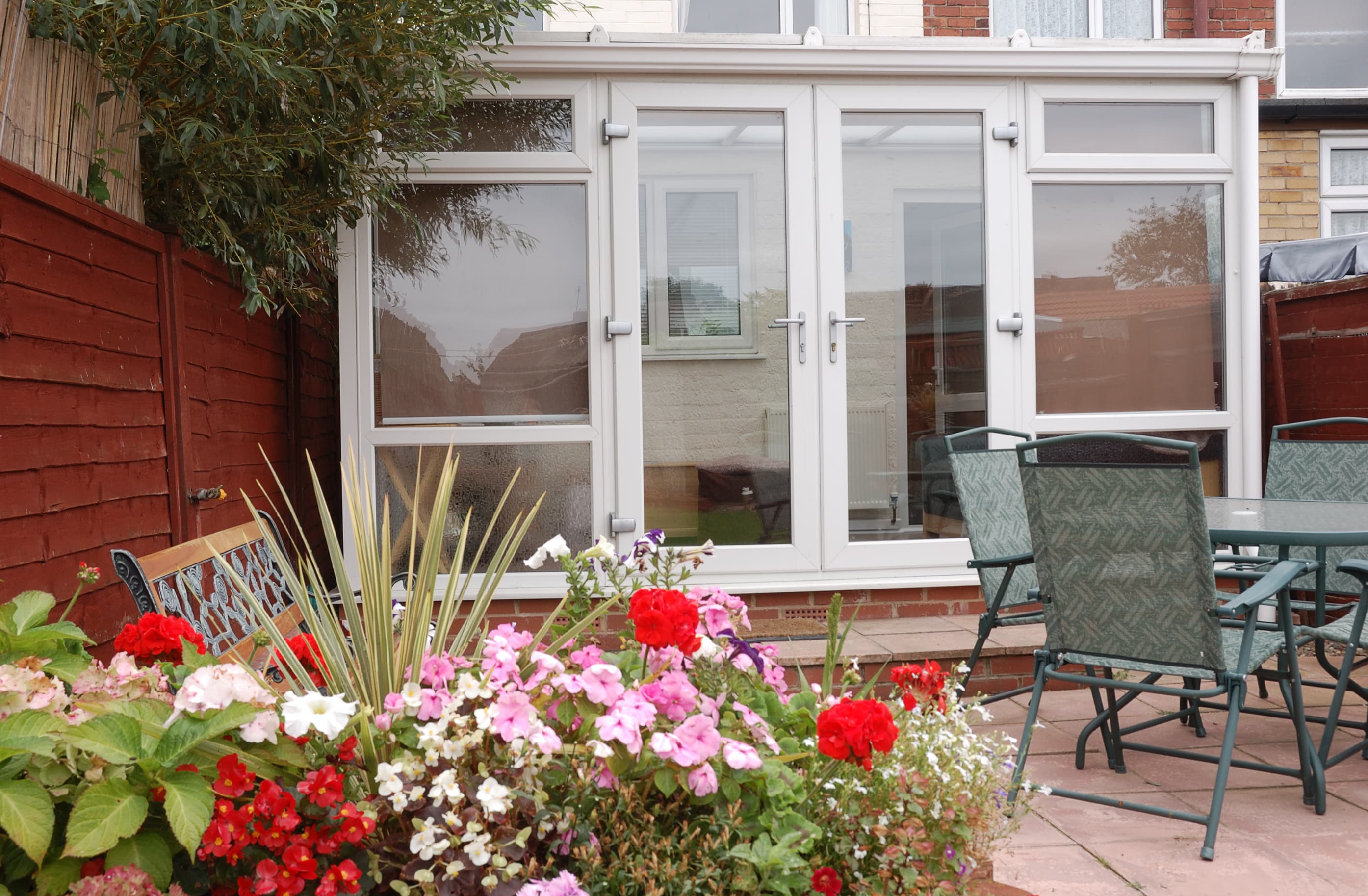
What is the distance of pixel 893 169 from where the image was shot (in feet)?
15.6

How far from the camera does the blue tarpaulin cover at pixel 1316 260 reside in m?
5.46

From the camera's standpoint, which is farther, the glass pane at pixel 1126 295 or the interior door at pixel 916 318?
the glass pane at pixel 1126 295

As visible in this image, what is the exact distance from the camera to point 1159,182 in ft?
15.9

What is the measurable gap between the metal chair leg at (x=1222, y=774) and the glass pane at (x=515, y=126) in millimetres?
3231

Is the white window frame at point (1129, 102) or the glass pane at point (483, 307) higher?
the white window frame at point (1129, 102)

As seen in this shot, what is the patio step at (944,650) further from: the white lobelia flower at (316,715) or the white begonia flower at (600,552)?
the white lobelia flower at (316,715)

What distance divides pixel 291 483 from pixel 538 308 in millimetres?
1457

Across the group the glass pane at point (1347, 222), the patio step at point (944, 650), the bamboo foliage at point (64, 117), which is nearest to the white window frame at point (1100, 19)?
the glass pane at point (1347, 222)

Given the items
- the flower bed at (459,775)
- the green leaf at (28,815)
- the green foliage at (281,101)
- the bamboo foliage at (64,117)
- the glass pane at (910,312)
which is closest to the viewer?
the green leaf at (28,815)

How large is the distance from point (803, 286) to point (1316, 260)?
2920mm

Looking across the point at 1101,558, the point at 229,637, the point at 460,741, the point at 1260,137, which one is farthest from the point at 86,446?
the point at 1260,137

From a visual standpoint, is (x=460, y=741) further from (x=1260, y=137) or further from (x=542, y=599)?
(x=1260, y=137)

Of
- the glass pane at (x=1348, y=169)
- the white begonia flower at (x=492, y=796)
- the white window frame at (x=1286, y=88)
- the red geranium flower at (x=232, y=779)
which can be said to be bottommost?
the white begonia flower at (x=492, y=796)

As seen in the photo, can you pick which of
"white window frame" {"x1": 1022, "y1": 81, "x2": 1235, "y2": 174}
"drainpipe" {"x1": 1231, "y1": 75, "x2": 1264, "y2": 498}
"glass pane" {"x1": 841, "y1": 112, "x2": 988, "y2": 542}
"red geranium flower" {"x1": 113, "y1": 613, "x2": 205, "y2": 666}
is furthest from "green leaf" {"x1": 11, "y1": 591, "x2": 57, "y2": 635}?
"drainpipe" {"x1": 1231, "y1": 75, "x2": 1264, "y2": 498}
